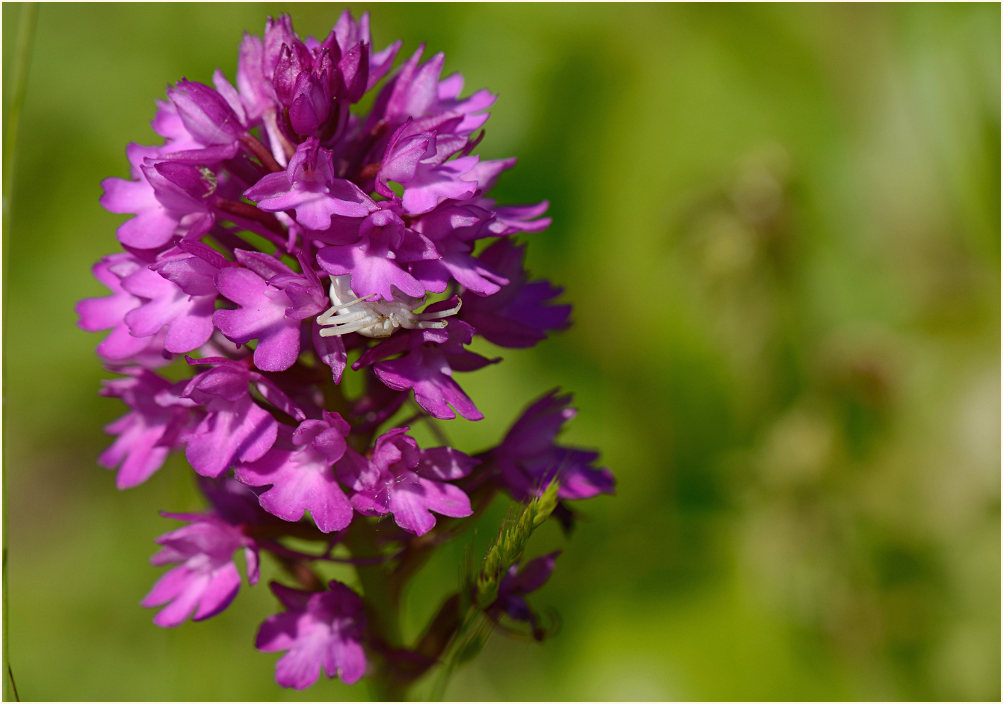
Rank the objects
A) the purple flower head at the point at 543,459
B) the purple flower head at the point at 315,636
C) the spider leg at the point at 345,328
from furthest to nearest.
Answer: the purple flower head at the point at 543,459
the purple flower head at the point at 315,636
the spider leg at the point at 345,328

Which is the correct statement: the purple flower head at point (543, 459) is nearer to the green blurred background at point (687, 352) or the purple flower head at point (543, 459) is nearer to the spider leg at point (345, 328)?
the spider leg at point (345, 328)

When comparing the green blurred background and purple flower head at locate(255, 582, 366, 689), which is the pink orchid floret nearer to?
purple flower head at locate(255, 582, 366, 689)

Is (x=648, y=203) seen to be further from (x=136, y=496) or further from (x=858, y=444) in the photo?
(x=136, y=496)

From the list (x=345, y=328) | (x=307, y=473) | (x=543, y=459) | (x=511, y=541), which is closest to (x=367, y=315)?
(x=345, y=328)

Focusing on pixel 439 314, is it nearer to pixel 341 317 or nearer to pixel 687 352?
pixel 341 317

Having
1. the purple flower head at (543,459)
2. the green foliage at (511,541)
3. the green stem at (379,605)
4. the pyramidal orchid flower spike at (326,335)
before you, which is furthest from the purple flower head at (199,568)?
the purple flower head at (543,459)

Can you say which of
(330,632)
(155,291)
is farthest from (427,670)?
(155,291)

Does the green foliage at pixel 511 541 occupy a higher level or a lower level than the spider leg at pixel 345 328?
lower
